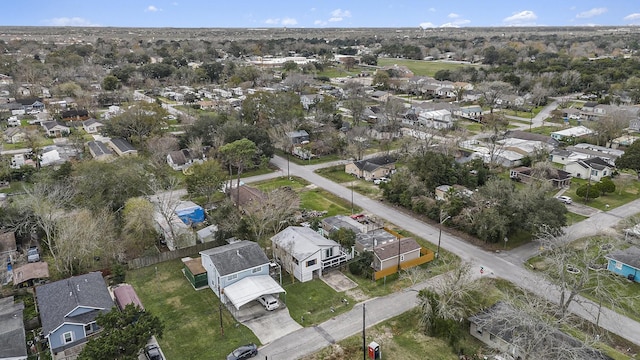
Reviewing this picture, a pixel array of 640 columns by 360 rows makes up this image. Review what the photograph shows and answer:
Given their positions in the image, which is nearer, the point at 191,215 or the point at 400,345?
the point at 400,345

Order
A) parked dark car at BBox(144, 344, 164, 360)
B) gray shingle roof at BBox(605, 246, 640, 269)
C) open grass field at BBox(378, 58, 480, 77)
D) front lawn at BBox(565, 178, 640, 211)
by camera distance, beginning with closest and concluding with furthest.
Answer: parked dark car at BBox(144, 344, 164, 360), gray shingle roof at BBox(605, 246, 640, 269), front lawn at BBox(565, 178, 640, 211), open grass field at BBox(378, 58, 480, 77)

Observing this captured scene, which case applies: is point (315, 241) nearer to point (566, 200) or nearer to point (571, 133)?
point (566, 200)

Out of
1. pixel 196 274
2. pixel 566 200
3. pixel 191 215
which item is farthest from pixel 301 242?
pixel 566 200

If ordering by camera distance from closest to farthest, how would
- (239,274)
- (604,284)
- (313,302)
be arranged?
(313,302), (239,274), (604,284)

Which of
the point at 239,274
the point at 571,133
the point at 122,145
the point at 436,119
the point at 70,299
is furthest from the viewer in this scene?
the point at 436,119

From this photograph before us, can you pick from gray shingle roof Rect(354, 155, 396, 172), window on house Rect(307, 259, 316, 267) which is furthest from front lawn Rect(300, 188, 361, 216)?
window on house Rect(307, 259, 316, 267)

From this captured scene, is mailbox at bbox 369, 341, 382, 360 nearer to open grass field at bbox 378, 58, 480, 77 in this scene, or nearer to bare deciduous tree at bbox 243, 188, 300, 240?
bare deciduous tree at bbox 243, 188, 300, 240

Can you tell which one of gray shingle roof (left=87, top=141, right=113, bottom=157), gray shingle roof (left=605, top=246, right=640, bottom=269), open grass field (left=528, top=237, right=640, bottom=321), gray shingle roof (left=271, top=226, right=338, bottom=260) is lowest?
open grass field (left=528, top=237, right=640, bottom=321)

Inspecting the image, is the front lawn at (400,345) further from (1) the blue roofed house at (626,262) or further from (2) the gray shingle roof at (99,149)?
(2) the gray shingle roof at (99,149)
